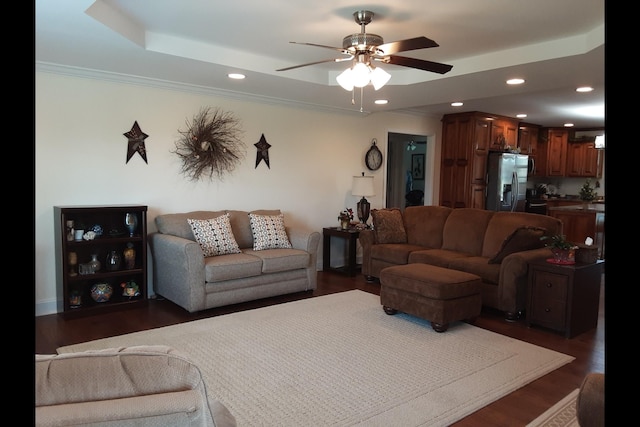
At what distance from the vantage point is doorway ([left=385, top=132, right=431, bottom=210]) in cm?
816

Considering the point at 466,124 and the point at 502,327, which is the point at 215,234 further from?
the point at 466,124

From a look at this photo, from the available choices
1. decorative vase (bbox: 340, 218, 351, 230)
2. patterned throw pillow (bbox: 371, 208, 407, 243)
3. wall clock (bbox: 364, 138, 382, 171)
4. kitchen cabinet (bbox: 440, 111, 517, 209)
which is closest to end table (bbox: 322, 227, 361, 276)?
decorative vase (bbox: 340, 218, 351, 230)

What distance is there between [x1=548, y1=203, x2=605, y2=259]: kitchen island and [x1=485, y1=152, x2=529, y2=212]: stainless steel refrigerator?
77 centimetres

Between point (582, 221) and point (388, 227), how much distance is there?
3040 millimetres

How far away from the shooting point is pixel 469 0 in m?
2.72

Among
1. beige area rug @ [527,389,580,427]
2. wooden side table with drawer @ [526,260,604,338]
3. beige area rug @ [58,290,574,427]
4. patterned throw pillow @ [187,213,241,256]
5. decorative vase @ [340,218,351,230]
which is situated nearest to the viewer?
beige area rug @ [527,389,580,427]

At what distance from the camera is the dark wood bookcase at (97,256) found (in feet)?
12.8

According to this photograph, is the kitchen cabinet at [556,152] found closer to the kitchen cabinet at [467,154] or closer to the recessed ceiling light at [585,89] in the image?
the kitchen cabinet at [467,154]

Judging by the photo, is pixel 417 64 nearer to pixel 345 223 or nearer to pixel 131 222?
pixel 131 222

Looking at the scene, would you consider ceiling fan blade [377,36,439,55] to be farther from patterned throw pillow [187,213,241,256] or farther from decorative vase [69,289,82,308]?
decorative vase [69,289,82,308]

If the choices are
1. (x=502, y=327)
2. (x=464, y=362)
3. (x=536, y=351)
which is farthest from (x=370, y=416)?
(x=502, y=327)

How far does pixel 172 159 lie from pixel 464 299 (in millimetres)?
3250

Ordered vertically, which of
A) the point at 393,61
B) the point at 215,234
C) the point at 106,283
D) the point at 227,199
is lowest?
the point at 106,283

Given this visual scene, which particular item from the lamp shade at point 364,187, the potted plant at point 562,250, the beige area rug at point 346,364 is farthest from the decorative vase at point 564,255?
the lamp shade at point 364,187
